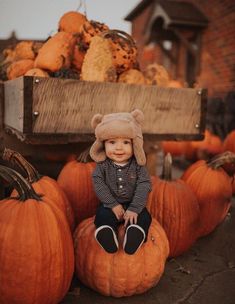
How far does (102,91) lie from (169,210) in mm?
944

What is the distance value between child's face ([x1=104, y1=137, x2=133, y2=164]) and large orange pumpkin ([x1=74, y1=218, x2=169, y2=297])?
39 cm

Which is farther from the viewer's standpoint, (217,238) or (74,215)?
(217,238)

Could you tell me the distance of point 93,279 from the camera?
5.82ft

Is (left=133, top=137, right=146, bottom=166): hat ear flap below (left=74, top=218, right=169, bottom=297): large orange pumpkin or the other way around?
the other way around

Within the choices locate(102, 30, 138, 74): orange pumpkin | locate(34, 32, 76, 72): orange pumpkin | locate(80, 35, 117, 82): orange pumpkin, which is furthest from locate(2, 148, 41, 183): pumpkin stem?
locate(102, 30, 138, 74): orange pumpkin

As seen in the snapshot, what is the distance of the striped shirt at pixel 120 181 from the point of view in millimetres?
1891

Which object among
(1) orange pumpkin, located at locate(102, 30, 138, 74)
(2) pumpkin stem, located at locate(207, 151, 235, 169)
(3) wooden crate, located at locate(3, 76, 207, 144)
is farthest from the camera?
(1) orange pumpkin, located at locate(102, 30, 138, 74)

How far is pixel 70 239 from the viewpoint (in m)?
1.71

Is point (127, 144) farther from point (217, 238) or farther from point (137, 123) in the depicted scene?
point (217, 238)

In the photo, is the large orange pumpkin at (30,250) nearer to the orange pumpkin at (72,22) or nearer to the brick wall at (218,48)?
the orange pumpkin at (72,22)

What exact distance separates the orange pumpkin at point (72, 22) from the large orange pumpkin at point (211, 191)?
5.92 ft

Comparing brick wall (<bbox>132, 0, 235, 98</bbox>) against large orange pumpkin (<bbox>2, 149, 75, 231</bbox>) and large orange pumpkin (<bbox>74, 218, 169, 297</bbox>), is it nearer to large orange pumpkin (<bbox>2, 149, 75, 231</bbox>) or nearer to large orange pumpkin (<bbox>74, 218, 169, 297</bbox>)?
large orange pumpkin (<bbox>2, 149, 75, 231</bbox>)

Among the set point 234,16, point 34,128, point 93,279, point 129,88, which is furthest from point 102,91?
point 234,16

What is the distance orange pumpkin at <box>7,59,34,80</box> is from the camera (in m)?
2.93
